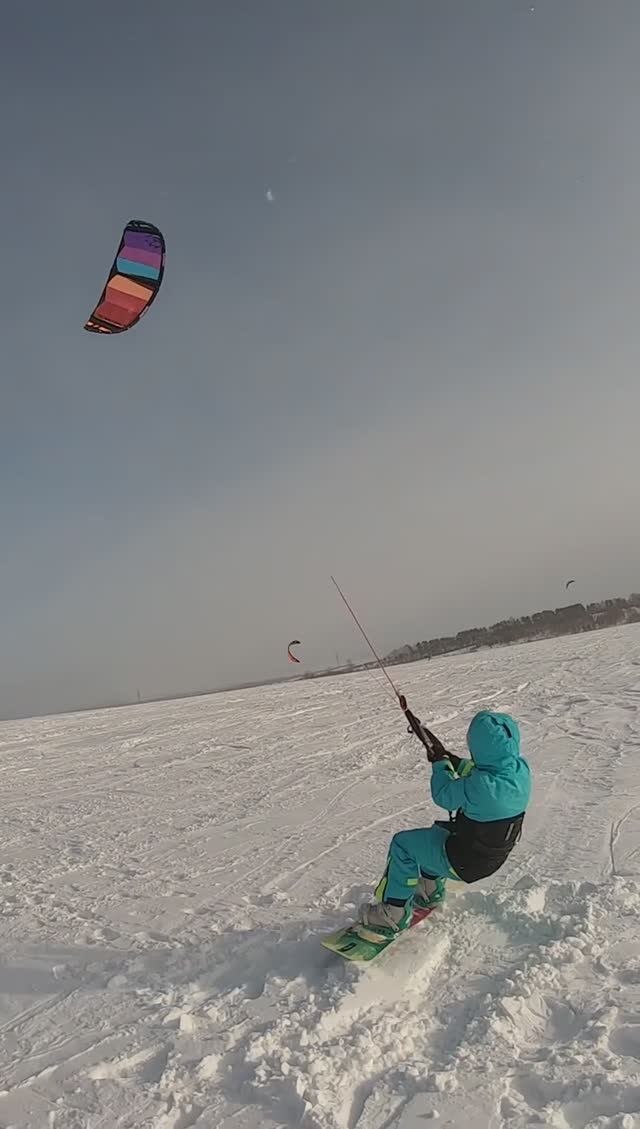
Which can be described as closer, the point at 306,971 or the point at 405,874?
the point at 306,971

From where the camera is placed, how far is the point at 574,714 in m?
12.3

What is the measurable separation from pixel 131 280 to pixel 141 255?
446mm

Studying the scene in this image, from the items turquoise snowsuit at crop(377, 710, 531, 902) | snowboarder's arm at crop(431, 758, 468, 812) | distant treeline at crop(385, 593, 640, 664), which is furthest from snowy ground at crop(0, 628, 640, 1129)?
distant treeline at crop(385, 593, 640, 664)

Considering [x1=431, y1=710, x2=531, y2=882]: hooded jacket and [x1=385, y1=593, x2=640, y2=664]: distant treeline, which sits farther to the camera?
[x1=385, y1=593, x2=640, y2=664]: distant treeline

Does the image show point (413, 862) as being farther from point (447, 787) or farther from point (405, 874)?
point (447, 787)

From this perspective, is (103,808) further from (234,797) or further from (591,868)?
(591,868)

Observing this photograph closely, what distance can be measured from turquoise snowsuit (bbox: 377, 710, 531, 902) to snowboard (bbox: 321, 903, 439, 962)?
0.82 ft

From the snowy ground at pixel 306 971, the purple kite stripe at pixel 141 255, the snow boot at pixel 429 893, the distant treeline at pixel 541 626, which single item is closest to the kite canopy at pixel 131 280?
the purple kite stripe at pixel 141 255

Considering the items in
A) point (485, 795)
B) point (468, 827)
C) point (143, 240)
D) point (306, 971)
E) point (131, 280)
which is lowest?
point (306, 971)

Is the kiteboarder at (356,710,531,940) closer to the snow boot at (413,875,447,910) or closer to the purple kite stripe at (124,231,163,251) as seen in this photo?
the snow boot at (413,875,447,910)

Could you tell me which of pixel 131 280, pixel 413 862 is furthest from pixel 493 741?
pixel 131 280

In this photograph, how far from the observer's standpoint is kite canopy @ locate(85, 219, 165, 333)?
36.5ft

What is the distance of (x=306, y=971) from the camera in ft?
13.6

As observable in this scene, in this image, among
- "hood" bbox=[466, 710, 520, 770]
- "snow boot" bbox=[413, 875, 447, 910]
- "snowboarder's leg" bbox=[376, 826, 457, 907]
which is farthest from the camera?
"snow boot" bbox=[413, 875, 447, 910]
